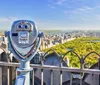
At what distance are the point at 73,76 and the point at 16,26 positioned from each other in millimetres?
860

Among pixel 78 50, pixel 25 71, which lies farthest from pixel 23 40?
pixel 78 50

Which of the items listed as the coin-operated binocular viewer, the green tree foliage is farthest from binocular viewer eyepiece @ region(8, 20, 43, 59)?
the green tree foliage

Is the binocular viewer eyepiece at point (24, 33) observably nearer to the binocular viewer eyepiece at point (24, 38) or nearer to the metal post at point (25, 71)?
the binocular viewer eyepiece at point (24, 38)

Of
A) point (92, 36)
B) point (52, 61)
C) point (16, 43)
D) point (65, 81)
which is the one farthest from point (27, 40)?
point (92, 36)

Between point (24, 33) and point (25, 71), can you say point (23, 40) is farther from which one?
point (25, 71)

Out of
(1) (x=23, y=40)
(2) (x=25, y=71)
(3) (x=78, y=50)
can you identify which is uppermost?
(1) (x=23, y=40)

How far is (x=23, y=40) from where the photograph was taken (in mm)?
1805

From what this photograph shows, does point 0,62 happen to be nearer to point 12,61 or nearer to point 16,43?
point 12,61

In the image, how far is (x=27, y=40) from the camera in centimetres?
180

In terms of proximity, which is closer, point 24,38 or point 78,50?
point 24,38

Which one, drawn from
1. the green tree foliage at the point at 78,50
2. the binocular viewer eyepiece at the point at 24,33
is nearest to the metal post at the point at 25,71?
the binocular viewer eyepiece at the point at 24,33

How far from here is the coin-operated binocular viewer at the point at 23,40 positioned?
1797 mm

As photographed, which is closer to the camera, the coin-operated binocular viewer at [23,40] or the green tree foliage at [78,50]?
the coin-operated binocular viewer at [23,40]

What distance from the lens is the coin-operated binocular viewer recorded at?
180 cm
